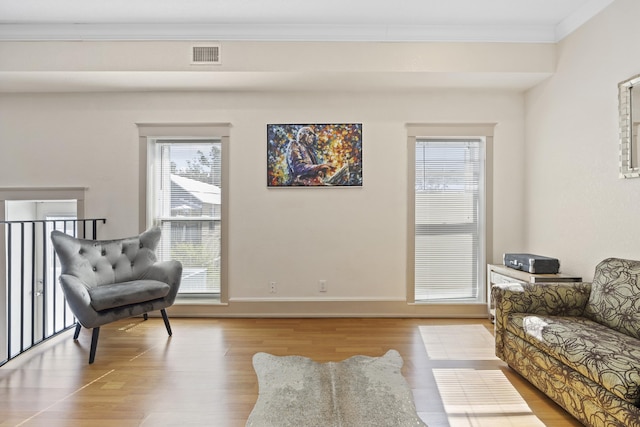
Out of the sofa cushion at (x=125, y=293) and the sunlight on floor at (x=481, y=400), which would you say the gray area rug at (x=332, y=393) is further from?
the sofa cushion at (x=125, y=293)

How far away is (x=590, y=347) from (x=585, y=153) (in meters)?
1.80

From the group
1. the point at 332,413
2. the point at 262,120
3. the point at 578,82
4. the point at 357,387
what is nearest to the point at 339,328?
the point at 357,387

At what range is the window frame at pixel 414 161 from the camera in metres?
3.73

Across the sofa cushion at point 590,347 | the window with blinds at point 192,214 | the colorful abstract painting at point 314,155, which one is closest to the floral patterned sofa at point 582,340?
the sofa cushion at point 590,347

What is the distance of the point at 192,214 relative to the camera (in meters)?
3.88

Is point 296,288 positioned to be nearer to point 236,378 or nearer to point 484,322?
point 236,378

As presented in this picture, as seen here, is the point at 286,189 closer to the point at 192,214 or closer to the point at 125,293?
the point at 192,214

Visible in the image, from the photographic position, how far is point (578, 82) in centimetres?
299

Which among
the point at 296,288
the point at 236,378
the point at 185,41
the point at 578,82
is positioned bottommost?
the point at 236,378

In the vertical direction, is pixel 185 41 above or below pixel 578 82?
above

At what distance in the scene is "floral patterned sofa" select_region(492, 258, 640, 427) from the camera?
1637 mm

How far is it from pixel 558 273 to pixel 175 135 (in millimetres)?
3984

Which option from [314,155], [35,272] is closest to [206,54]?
[314,155]

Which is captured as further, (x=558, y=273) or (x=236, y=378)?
(x=558, y=273)
